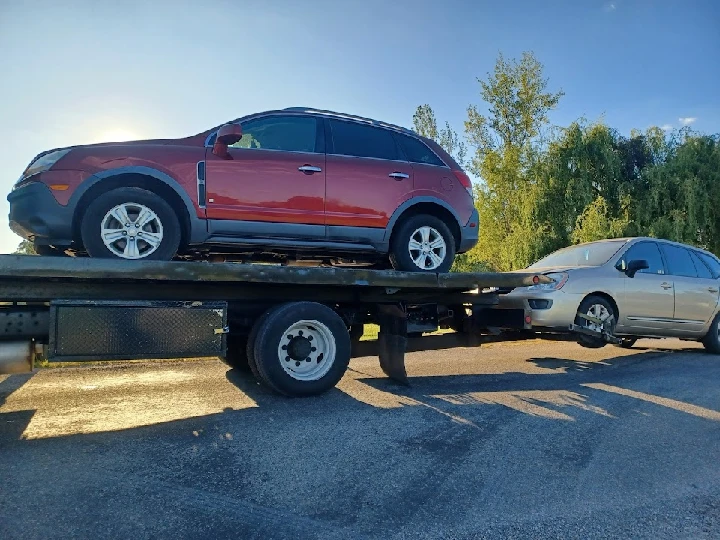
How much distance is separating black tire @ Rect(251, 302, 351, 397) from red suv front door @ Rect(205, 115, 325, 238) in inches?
30.6

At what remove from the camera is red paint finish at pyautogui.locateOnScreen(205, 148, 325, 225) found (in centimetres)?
510

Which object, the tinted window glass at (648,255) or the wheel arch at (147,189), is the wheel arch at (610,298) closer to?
the tinted window glass at (648,255)

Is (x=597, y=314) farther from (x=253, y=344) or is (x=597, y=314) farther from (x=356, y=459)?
(x=356, y=459)

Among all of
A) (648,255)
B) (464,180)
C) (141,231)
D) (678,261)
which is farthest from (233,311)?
(678,261)

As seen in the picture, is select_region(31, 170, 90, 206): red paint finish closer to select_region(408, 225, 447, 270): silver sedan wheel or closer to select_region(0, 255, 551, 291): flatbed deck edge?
select_region(0, 255, 551, 291): flatbed deck edge

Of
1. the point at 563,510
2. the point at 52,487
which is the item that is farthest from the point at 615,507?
the point at 52,487

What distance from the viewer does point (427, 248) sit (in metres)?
6.03

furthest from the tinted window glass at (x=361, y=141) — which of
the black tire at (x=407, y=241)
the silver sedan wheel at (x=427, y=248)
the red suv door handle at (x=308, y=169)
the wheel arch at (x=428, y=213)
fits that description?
the silver sedan wheel at (x=427, y=248)

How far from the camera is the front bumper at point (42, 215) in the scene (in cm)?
455

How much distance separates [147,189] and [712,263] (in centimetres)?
865

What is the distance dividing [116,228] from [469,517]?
3.51m

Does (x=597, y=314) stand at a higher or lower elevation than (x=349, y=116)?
lower

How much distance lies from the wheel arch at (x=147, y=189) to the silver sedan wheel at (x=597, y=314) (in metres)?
4.89

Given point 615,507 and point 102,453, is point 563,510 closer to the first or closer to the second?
point 615,507
